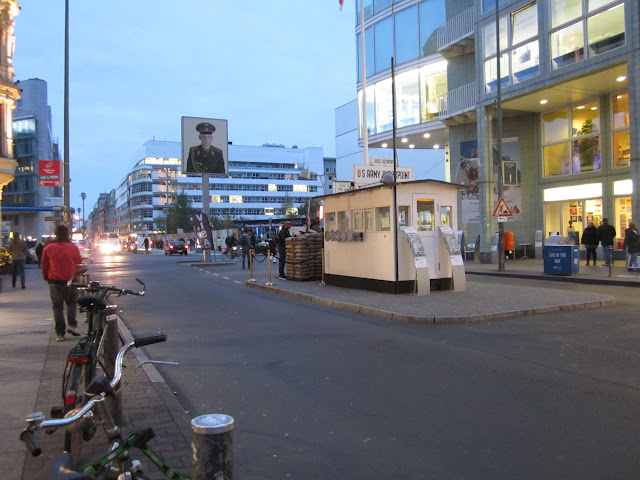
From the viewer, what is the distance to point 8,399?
5.07 metres

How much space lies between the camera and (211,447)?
2.45 m

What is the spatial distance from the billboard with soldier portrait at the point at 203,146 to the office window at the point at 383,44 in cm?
1071

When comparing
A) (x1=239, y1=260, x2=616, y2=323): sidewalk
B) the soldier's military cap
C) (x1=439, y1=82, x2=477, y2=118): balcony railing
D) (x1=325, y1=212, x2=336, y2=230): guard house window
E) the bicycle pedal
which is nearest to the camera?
the bicycle pedal

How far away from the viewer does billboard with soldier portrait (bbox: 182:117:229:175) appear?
98.5ft

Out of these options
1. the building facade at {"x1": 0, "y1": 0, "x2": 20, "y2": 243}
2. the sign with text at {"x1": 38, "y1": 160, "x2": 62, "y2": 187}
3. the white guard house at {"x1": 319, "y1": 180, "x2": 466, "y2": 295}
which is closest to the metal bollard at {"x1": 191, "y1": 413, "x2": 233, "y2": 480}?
the white guard house at {"x1": 319, "y1": 180, "x2": 466, "y2": 295}

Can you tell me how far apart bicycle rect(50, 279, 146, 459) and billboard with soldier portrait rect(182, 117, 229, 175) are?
85.3 ft

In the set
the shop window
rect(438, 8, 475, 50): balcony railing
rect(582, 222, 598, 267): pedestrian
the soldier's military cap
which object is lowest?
rect(582, 222, 598, 267): pedestrian

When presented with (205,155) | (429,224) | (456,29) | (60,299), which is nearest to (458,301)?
(429,224)

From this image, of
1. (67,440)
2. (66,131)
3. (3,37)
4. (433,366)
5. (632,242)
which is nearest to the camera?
(67,440)

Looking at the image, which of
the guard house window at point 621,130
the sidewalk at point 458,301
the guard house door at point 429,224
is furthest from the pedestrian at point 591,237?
the guard house door at point 429,224

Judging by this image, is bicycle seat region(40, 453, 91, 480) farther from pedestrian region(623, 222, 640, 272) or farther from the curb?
pedestrian region(623, 222, 640, 272)

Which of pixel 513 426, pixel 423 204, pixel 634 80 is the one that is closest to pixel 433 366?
pixel 513 426

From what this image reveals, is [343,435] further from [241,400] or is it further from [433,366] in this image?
[433,366]

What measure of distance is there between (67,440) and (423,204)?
11266mm
